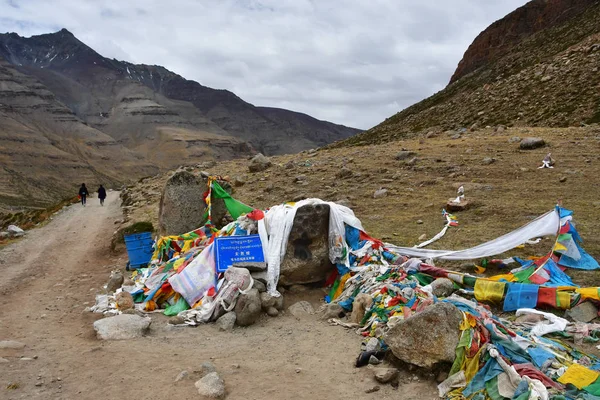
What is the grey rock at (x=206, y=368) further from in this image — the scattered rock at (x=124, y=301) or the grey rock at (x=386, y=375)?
the scattered rock at (x=124, y=301)

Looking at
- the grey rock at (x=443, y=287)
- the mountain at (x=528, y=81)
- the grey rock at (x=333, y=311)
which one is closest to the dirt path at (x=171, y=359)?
the grey rock at (x=333, y=311)

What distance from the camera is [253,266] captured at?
25.4ft

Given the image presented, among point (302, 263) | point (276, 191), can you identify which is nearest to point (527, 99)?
point (276, 191)

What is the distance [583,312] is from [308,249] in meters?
4.13

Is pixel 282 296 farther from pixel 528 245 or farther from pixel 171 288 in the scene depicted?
pixel 528 245

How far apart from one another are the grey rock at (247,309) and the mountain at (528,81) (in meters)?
23.3

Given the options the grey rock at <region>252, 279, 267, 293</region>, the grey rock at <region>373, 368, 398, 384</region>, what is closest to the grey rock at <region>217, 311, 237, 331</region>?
the grey rock at <region>252, 279, 267, 293</region>

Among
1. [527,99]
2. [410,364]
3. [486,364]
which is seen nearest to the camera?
[486,364]

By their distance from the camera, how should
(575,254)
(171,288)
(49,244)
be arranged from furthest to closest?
(49,244), (171,288), (575,254)

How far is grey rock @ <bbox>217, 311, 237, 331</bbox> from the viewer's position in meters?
6.69

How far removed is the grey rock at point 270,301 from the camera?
718cm

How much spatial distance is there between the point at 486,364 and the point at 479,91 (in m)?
43.7

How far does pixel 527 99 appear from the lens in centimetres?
3281

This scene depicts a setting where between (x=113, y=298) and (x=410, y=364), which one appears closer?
(x=410, y=364)
